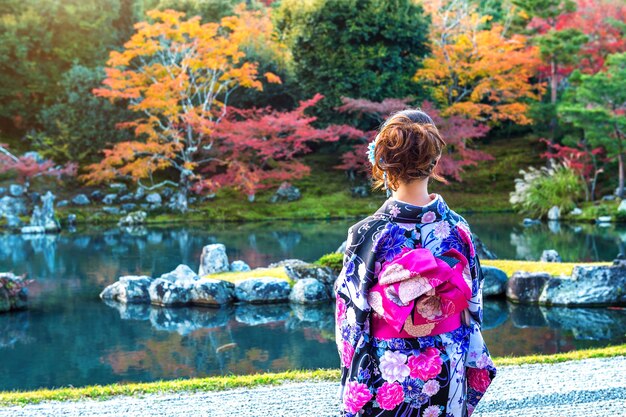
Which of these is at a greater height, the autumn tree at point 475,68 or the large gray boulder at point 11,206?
the autumn tree at point 475,68

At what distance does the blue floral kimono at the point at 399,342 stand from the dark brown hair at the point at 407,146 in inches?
3.7

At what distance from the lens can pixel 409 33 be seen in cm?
1730

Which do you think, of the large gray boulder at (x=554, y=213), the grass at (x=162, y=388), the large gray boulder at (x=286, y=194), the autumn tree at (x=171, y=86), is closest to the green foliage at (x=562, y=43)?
the large gray boulder at (x=554, y=213)

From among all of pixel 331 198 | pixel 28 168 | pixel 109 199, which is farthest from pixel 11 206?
pixel 331 198

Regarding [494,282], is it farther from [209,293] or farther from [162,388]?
[162,388]

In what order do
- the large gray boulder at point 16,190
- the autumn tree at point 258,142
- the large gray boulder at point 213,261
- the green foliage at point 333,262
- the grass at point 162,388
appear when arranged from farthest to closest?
1. the large gray boulder at point 16,190
2. the autumn tree at point 258,142
3. the large gray boulder at point 213,261
4. the green foliage at point 333,262
5. the grass at point 162,388

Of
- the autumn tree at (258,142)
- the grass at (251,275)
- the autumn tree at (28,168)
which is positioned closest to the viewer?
the grass at (251,275)

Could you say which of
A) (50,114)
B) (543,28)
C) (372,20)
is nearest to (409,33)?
(372,20)

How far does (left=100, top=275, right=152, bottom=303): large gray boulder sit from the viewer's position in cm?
762

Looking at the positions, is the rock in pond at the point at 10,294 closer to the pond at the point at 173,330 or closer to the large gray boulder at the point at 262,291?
the pond at the point at 173,330

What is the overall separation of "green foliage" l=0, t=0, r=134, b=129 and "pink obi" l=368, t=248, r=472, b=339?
19.0 metres

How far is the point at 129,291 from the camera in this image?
25.1 feet

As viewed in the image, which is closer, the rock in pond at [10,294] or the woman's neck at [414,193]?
the woman's neck at [414,193]

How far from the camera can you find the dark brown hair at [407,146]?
6.15ft
